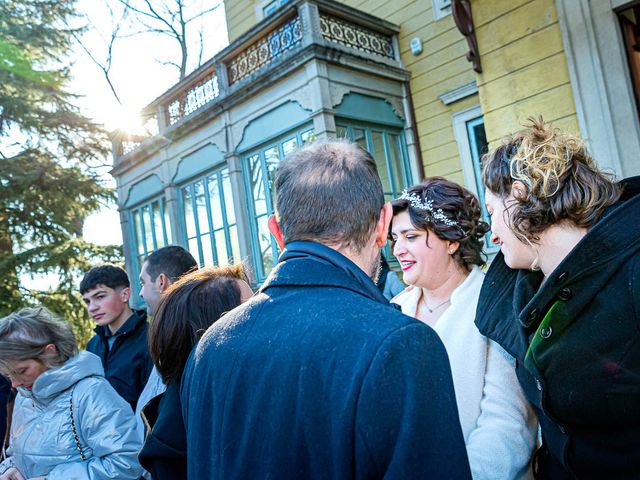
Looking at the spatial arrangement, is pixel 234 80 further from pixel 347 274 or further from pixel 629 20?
pixel 347 274

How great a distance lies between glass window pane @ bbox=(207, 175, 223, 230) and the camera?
923cm

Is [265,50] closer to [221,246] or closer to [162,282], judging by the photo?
[221,246]

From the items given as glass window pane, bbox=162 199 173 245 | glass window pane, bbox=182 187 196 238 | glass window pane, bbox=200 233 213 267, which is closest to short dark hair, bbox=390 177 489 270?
glass window pane, bbox=200 233 213 267

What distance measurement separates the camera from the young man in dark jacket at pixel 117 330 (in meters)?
A: 3.48

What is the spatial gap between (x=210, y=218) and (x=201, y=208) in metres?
0.41

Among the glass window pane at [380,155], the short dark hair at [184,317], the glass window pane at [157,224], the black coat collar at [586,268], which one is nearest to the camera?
the black coat collar at [586,268]

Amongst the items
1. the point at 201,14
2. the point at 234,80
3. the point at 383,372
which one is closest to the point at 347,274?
the point at 383,372

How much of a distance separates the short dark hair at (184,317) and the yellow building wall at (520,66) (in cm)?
359

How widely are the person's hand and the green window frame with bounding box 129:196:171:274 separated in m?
8.35

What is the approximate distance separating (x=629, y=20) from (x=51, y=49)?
47.5 feet

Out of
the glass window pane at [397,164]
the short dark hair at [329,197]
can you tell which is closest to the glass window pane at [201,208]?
the glass window pane at [397,164]

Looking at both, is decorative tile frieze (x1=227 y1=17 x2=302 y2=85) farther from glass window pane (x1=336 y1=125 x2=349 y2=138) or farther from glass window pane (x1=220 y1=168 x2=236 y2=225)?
glass window pane (x1=220 y1=168 x2=236 y2=225)

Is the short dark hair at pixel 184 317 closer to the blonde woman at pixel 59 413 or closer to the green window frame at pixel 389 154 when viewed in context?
the blonde woman at pixel 59 413

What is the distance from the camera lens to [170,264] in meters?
3.48
